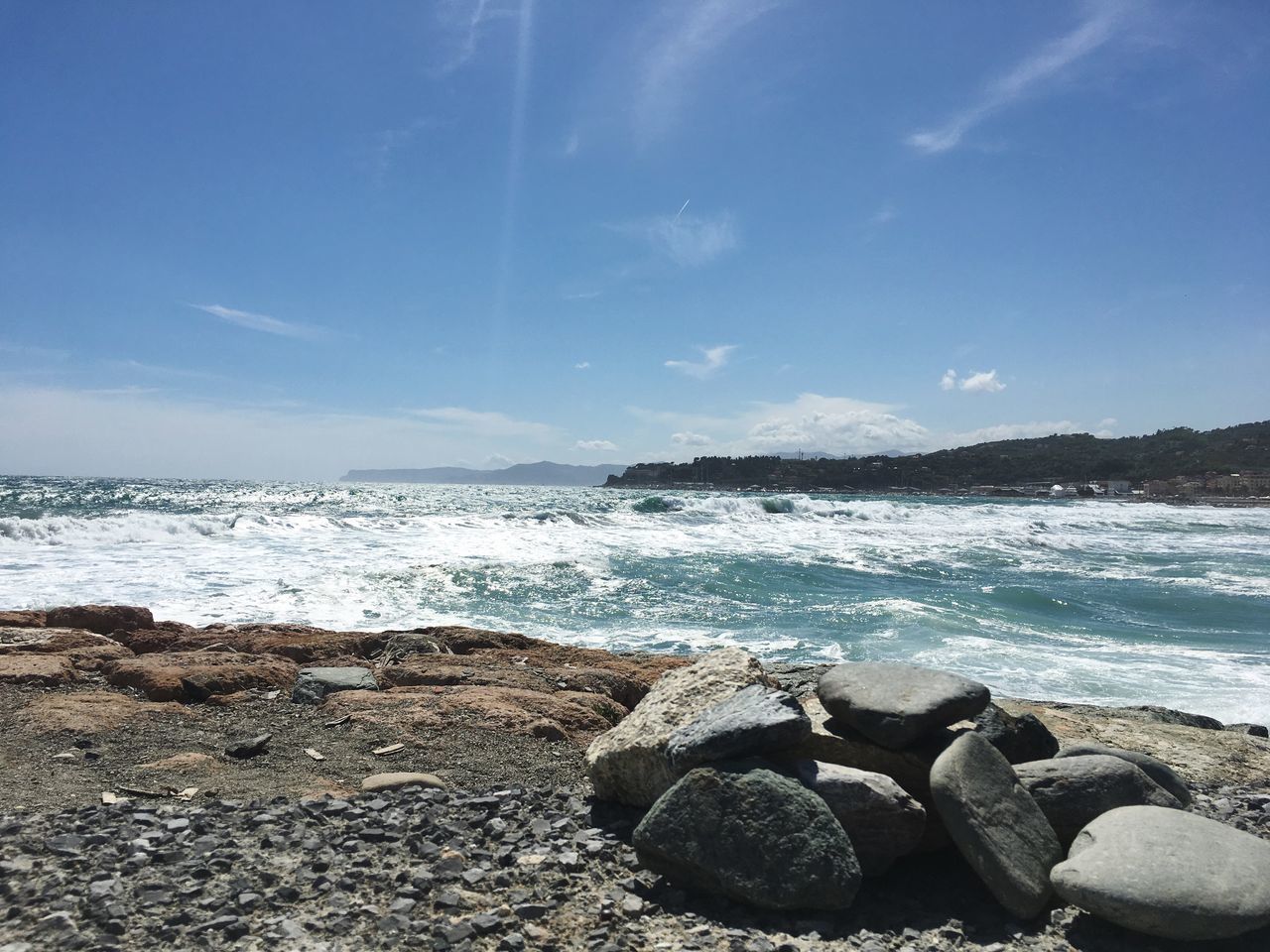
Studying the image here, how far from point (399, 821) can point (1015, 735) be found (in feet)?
12.0

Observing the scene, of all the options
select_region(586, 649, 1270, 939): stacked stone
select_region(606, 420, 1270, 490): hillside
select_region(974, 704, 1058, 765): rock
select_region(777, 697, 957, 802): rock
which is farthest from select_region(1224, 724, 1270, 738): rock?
select_region(606, 420, 1270, 490): hillside

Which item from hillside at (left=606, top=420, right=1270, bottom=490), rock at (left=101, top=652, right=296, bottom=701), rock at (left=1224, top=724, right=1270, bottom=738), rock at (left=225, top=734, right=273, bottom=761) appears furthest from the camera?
hillside at (left=606, top=420, right=1270, bottom=490)

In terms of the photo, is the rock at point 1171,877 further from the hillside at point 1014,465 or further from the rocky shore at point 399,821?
the hillside at point 1014,465

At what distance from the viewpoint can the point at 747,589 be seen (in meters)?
17.6

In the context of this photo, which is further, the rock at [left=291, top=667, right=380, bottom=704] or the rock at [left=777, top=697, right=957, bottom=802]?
the rock at [left=291, top=667, right=380, bottom=704]

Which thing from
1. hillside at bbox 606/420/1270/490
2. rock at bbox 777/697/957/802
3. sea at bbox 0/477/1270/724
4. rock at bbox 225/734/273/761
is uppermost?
hillside at bbox 606/420/1270/490

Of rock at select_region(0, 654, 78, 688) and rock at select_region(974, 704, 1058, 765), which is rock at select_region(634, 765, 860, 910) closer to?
rock at select_region(974, 704, 1058, 765)

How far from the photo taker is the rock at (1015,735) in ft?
14.9

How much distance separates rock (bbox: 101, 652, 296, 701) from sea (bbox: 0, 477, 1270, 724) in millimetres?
5340

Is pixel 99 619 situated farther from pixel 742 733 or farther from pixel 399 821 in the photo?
pixel 742 733

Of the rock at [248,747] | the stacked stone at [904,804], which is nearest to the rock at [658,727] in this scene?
the stacked stone at [904,804]

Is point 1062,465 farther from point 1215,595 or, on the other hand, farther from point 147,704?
point 147,704

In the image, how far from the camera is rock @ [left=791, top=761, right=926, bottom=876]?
12.3 ft

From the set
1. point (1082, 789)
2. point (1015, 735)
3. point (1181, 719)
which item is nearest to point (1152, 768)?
point (1015, 735)
